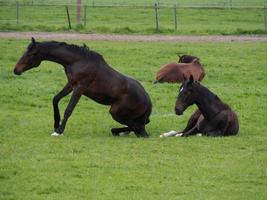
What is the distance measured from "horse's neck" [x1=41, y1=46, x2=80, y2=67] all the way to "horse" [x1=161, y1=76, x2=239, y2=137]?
2306 mm

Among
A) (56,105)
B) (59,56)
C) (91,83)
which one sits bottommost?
(56,105)

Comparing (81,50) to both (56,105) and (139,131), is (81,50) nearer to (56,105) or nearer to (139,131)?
(56,105)

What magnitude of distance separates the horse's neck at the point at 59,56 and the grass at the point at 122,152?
1472 millimetres

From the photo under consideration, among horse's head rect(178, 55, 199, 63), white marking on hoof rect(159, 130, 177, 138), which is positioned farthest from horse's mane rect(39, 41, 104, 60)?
horse's head rect(178, 55, 199, 63)

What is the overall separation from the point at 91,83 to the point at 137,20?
35207 millimetres

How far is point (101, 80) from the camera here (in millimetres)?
17734

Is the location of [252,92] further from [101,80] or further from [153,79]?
[101,80]

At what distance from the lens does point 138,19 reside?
174 feet

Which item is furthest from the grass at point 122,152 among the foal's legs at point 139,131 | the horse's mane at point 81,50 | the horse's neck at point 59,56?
the horse's mane at point 81,50

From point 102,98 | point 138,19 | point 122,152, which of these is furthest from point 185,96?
point 138,19

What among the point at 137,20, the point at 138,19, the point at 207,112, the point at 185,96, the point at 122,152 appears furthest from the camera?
the point at 138,19

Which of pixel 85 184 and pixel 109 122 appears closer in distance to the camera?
pixel 85 184

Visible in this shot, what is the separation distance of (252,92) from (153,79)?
11.6ft

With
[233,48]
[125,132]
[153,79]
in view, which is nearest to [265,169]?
[125,132]
